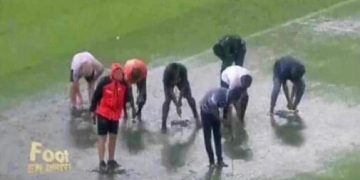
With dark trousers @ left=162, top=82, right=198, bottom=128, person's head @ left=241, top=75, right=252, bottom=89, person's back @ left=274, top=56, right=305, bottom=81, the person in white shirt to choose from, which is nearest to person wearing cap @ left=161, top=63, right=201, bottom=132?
dark trousers @ left=162, top=82, right=198, bottom=128

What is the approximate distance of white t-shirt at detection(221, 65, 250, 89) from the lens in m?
19.5

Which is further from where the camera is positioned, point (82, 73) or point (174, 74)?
point (82, 73)

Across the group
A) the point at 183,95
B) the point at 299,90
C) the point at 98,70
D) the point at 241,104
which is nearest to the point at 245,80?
the point at 241,104

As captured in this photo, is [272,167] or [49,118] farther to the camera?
[49,118]

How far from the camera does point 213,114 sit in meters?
18.5

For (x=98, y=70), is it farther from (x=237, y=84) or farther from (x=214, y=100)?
(x=214, y=100)

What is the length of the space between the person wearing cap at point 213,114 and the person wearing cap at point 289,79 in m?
2.01

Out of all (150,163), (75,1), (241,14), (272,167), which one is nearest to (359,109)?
(272,167)

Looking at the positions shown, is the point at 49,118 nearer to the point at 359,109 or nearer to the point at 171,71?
the point at 171,71

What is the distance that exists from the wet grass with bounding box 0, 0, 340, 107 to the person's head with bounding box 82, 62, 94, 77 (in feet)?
5.74

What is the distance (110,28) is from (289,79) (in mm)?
5694

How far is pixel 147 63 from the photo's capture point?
23.6 metres

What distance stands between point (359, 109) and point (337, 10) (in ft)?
19.3

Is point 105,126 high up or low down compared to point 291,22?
down
